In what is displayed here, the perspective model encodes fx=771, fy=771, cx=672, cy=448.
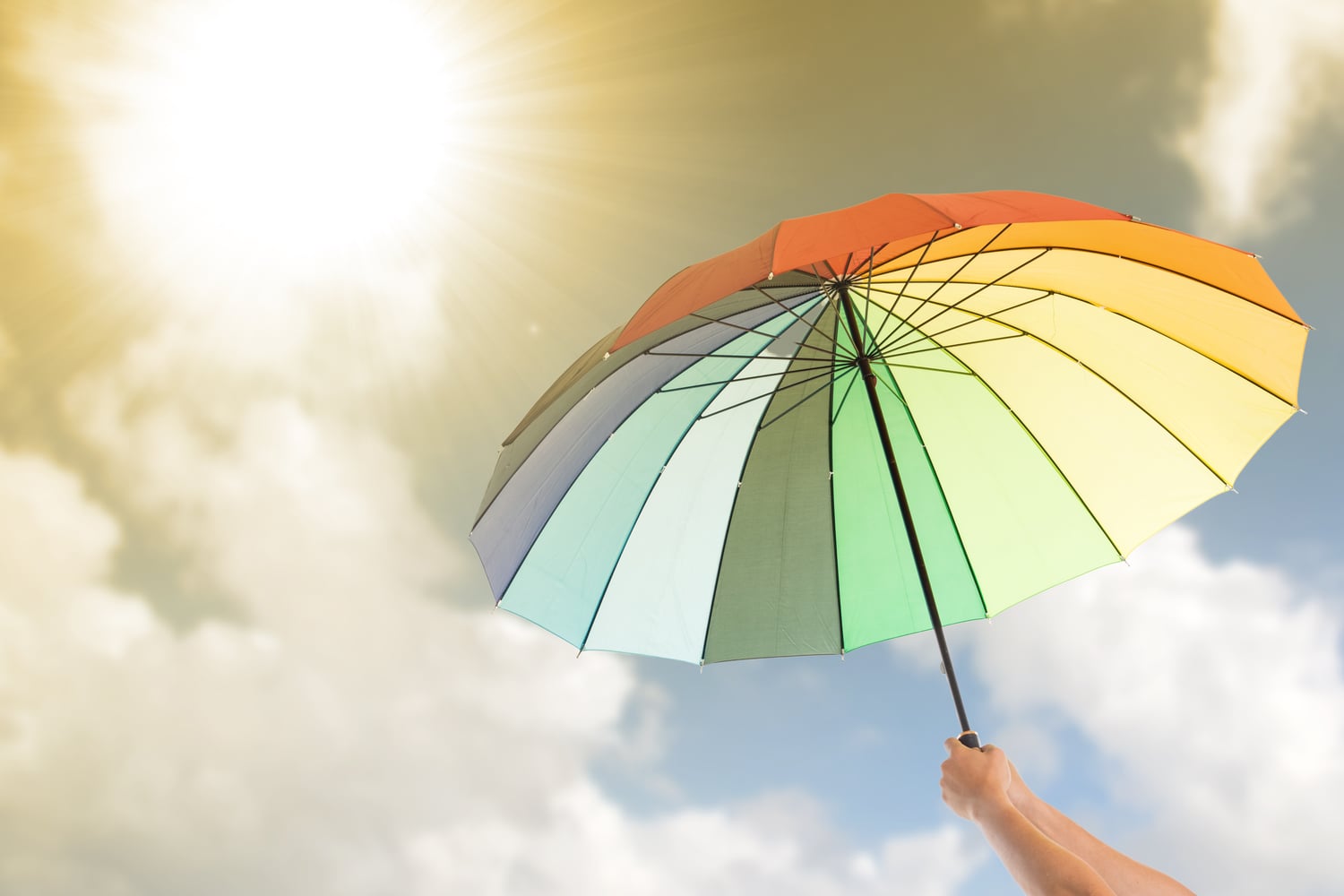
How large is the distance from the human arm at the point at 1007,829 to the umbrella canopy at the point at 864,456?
6.57ft

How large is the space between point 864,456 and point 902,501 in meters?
0.77

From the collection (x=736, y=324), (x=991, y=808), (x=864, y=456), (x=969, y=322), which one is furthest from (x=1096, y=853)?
(x=969, y=322)

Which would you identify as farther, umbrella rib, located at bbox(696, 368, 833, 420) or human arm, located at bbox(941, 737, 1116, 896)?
umbrella rib, located at bbox(696, 368, 833, 420)

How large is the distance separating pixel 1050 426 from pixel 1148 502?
62 cm

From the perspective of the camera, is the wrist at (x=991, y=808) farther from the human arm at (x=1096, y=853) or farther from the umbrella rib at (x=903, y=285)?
the umbrella rib at (x=903, y=285)

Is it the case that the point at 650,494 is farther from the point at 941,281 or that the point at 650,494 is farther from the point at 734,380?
the point at 941,281

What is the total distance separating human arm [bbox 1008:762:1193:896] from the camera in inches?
61.5

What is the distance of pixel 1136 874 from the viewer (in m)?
1.60

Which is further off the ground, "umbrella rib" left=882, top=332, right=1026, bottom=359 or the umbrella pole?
"umbrella rib" left=882, top=332, right=1026, bottom=359

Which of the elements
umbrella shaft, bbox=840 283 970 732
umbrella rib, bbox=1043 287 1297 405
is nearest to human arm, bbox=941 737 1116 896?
umbrella shaft, bbox=840 283 970 732

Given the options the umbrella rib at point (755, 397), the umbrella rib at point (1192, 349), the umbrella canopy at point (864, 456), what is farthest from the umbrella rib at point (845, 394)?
the umbrella rib at point (1192, 349)

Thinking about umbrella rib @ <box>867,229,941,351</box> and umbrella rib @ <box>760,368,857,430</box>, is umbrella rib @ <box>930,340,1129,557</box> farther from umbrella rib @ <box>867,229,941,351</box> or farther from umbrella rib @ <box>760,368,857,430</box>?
umbrella rib @ <box>760,368,857,430</box>

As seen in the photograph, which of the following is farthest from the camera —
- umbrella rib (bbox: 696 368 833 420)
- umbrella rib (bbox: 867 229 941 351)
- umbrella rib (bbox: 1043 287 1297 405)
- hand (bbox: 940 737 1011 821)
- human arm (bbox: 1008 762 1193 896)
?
umbrella rib (bbox: 696 368 833 420)

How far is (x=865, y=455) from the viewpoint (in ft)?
13.3
